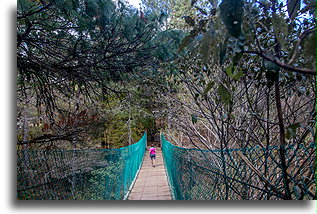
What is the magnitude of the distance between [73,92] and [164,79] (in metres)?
0.77

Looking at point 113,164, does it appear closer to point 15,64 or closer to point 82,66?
point 82,66

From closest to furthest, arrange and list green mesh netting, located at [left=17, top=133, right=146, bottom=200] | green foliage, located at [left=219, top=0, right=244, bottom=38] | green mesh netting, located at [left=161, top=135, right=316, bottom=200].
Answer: green foliage, located at [left=219, top=0, right=244, bottom=38], green mesh netting, located at [left=161, top=135, right=316, bottom=200], green mesh netting, located at [left=17, top=133, right=146, bottom=200]

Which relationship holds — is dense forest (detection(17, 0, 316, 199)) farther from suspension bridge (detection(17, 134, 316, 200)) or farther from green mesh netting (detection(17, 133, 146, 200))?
green mesh netting (detection(17, 133, 146, 200))

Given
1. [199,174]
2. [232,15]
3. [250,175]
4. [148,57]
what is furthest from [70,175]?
[232,15]

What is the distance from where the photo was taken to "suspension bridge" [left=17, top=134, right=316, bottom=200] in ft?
2.76

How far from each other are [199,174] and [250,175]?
24.9 inches

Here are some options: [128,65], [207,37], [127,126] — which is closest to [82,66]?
[128,65]

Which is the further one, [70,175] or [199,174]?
[70,175]

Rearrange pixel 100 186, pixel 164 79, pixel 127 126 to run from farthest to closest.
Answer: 1. pixel 127 126
2. pixel 100 186
3. pixel 164 79

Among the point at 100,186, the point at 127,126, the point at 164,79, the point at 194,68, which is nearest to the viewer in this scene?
the point at 194,68

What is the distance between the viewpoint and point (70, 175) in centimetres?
A: 205

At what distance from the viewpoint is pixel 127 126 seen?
6.20 m

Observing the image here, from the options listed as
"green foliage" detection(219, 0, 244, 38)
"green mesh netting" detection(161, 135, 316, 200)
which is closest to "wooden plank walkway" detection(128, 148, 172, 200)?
"green mesh netting" detection(161, 135, 316, 200)

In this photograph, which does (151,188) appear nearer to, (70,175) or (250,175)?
(70,175)
